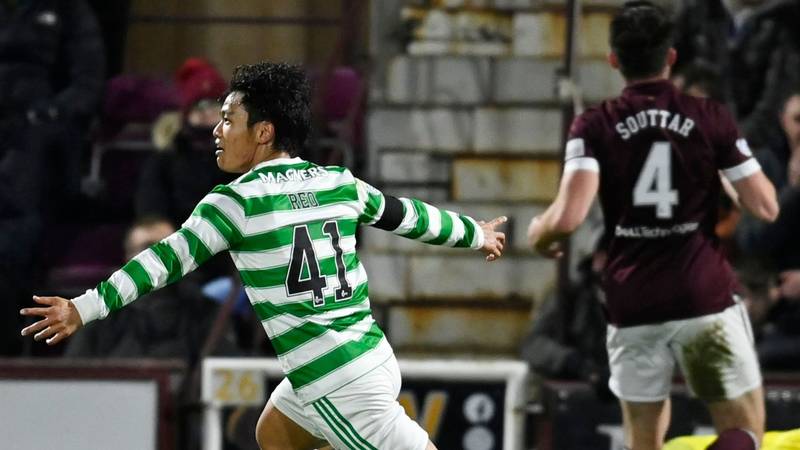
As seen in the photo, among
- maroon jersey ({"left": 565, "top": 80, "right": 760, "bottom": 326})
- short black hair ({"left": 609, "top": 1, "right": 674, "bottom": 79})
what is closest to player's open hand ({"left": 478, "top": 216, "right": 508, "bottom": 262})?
maroon jersey ({"left": 565, "top": 80, "right": 760, "bottom": 326})

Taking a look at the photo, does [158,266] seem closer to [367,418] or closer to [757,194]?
[367,418]

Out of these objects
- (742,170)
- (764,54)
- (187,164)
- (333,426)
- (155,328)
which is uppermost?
(764,54)

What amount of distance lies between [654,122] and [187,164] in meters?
3.67

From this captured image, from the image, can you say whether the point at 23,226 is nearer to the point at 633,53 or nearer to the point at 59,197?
the point at 59,197

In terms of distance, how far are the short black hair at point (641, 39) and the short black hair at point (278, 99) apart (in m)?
1.20

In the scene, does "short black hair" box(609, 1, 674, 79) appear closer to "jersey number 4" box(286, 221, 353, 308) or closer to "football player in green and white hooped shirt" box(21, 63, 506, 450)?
"football player in green and white hooped shirt" box(21, 63, 506, 450)

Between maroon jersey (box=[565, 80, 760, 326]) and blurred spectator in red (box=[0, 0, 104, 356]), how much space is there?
3.99 metres

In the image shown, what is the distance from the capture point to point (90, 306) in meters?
4.56

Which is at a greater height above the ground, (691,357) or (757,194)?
(757,194)

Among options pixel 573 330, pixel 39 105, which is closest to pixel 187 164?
pixel 39 105

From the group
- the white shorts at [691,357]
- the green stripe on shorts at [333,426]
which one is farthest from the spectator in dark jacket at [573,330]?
the green stripe on shorts at [333,426]

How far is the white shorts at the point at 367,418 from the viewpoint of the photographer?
4801mm

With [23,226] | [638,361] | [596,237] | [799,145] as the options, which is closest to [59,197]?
[23,226]

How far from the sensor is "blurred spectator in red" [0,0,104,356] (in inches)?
344
